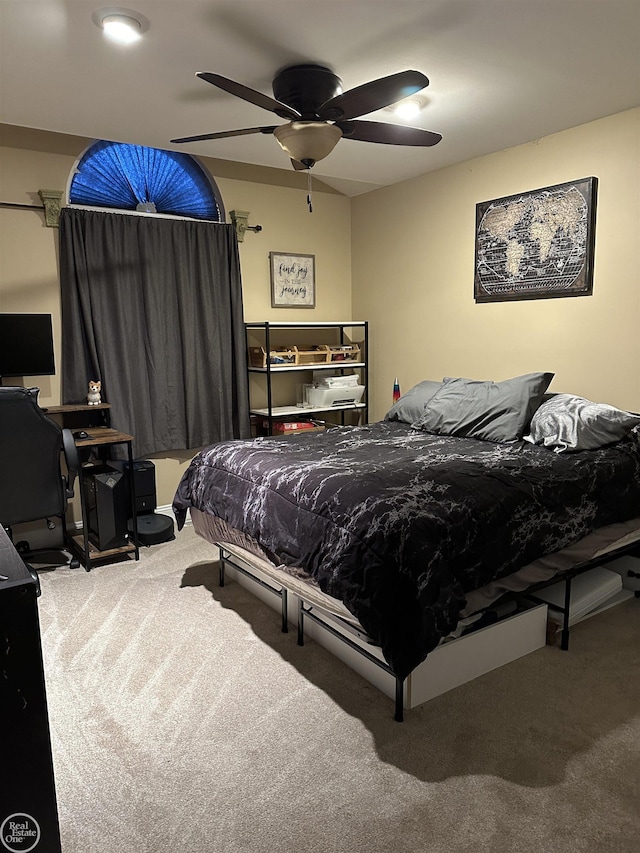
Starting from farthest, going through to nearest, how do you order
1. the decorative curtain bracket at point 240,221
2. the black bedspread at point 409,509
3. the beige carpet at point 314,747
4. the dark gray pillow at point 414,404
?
the decorative curtain bracket at point 240,221 < the dark gray pillow at point 414,404 < the black bedspread at point 409,509 < the beige carpet at point 314,747

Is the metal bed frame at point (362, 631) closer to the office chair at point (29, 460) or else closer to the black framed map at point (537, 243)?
the office chair at point (29, 460)

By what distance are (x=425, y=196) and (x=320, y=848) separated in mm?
4104

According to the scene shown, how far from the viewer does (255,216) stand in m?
4.73

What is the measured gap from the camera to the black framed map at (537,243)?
11.5 feet

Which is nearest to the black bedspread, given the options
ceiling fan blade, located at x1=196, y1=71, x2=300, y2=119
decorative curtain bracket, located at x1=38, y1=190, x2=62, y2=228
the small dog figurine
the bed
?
the bed

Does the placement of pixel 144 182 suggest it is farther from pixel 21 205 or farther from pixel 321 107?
pixel 321 107

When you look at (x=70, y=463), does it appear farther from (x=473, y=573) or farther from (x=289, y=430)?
(x=473, y=573)

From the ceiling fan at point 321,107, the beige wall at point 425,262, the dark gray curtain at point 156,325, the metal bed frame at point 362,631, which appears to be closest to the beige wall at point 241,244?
the beige wall at point 425,262

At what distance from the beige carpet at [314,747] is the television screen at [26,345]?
1.58 meters

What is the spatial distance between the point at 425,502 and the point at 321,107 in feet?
5.26

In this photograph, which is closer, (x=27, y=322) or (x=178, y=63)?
(x=178, y=63)

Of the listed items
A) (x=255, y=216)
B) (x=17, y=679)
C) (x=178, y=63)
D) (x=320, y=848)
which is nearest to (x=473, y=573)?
(x=320, y=848)

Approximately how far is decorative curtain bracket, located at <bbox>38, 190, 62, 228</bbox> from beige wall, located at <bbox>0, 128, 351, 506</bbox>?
0.04m

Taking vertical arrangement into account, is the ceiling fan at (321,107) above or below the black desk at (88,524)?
above
